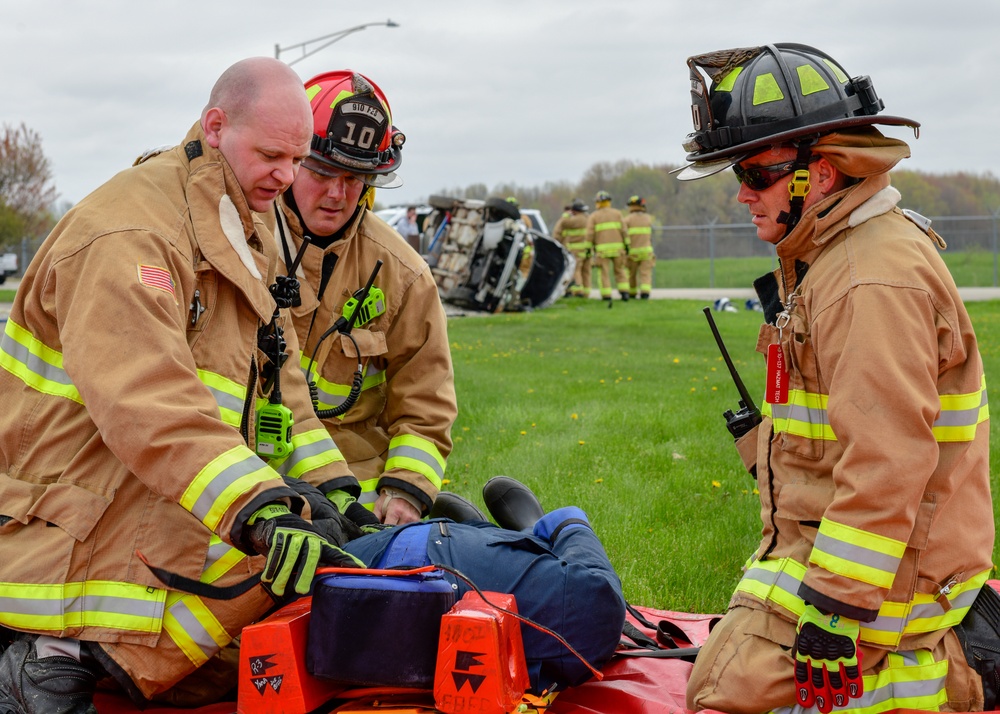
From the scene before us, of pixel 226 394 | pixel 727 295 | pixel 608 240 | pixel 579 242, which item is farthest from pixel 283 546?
pixel 727 295

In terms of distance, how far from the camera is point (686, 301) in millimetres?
21500

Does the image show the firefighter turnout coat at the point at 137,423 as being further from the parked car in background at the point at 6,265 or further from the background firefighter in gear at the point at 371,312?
the parked car in background at the point at 6,265

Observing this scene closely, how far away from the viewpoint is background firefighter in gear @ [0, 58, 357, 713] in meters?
2.97

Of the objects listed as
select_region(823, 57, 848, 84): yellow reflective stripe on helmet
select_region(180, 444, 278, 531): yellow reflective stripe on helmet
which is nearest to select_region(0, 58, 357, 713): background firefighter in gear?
select_region(180, 444, 278, 531): yellow reflective stripe on helmet

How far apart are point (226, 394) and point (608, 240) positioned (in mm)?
18774

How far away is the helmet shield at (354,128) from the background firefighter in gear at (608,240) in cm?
1717

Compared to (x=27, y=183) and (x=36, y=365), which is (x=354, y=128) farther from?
(x=27, y=183)

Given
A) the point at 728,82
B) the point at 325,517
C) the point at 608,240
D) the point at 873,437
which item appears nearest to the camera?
the point at 873,437

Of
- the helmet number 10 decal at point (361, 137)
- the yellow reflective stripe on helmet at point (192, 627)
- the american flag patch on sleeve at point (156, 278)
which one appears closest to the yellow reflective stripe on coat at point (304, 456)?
the yellow reflective stripe on helmet at point (192, 627)

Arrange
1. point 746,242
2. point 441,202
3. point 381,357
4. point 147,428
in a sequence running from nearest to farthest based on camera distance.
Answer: point 147,428 < point 381,357 < point 441,202 < point 746,242

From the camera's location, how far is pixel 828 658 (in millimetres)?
2854

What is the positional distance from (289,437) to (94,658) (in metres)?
1.07

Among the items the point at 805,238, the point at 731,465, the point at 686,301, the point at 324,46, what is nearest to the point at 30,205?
the point at 324,46

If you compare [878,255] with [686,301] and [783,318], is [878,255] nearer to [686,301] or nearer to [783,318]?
[783,318]
